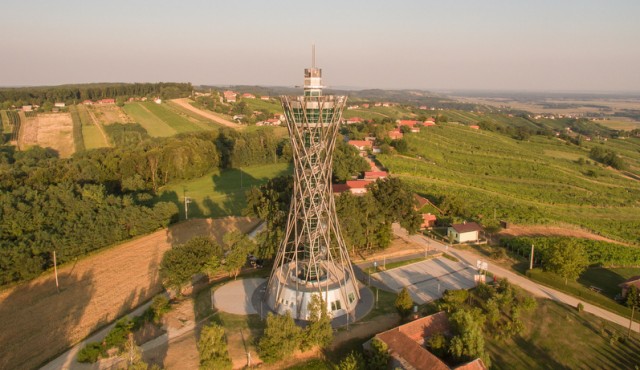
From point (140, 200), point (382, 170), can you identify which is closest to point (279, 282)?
point (140, 200)

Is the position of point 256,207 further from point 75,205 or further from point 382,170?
point 382,170

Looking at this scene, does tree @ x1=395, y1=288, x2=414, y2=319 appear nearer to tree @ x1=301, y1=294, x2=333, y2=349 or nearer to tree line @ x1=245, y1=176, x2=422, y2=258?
tree @ x1=301, y1=294, x2=333, y2=349

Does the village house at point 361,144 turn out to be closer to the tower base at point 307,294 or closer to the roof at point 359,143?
the roof at point 359,143

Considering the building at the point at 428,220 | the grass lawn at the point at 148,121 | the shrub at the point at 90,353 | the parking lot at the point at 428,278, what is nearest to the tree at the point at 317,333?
the parking lot at the point at 428,278

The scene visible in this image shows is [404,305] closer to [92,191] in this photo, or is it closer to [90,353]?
[90,353]

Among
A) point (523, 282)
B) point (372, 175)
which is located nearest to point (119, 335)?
point (523, 282)

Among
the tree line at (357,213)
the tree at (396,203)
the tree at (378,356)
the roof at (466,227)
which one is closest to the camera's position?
the tree at (378,356)
